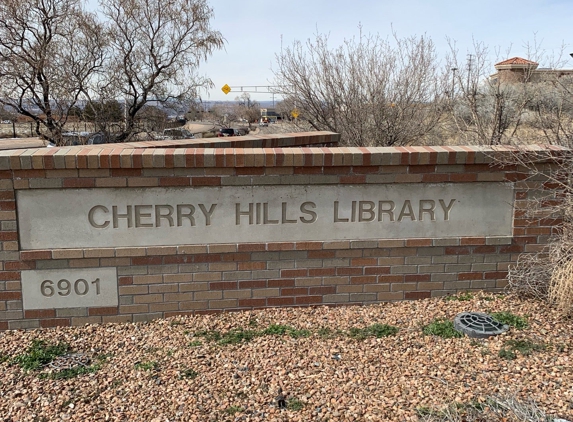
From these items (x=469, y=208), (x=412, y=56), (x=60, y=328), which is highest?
(x=412, y=56)

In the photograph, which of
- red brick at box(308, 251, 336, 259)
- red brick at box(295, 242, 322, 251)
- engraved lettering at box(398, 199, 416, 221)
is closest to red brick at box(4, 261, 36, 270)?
red brick at box(295, 242, 322, 251)

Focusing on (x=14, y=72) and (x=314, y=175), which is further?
(x=14, y=72)

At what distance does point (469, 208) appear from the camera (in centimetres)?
439

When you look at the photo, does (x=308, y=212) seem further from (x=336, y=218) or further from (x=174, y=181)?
(x=174, y=181)

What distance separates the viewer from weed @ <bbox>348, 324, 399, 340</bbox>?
378 cm

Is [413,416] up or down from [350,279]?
down

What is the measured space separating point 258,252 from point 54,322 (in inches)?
65.9

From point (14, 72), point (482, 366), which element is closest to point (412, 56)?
point (482, 366)

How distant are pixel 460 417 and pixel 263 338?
155 centimetres

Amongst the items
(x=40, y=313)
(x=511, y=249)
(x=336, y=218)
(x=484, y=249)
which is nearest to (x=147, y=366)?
(x=40, y=313)

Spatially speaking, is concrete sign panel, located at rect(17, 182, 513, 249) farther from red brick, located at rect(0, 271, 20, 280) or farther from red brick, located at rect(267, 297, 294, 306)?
red brick, located at rect(267, 297, 294, 306)

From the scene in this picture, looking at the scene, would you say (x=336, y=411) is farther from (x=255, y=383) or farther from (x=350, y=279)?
(x=350, y=279)

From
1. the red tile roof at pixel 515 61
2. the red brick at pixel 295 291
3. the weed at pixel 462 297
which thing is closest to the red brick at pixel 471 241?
the weed at pixel 462 297

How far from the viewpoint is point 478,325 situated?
12.3 ft
